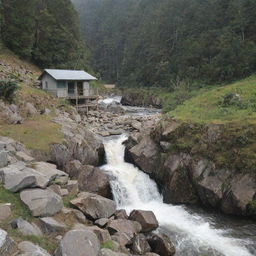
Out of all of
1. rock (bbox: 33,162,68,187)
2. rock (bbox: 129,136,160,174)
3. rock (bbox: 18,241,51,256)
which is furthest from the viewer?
rock (bbox: 129,136,160,174)

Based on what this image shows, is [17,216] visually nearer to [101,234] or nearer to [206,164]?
[101,234]

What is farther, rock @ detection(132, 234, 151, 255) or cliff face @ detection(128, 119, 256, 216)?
cliff face @ detection(128, 119, 256, 216)

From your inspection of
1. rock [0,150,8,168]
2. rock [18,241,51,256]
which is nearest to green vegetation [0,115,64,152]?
rock [0,150,8,168]

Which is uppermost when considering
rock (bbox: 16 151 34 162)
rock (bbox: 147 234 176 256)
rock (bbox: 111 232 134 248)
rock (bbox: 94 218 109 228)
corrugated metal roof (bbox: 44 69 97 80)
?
corrugated metal roof (bbox: 44 69 97 80)

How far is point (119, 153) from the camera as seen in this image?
82.9 ft

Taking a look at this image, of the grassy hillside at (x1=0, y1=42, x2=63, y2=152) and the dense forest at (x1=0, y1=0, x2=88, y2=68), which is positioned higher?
the dense forest at (x1=0, y1=0, x2=88, y2=68)

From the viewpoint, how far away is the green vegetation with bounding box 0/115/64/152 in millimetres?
19531

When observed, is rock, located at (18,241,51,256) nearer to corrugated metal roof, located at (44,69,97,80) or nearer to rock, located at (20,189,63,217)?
rock, located at (20,189,63,217)

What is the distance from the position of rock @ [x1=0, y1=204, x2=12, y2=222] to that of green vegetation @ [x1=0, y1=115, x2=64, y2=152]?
790 centimetres

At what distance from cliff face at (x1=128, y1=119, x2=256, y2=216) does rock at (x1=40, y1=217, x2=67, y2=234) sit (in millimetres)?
9441

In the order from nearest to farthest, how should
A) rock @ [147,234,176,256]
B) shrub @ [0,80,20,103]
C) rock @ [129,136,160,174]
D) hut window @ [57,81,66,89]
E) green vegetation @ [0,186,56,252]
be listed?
green vegetation @ [0,186,56,252]
rock @ [147,234,176,256]
rock @ [129,136,160,174]
shrub @ [0,80,20,103]
hut window @ [57,81,66,89]

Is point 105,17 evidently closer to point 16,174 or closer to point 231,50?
point 231,50

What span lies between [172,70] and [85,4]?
126 metres

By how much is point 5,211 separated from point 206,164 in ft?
39.9
